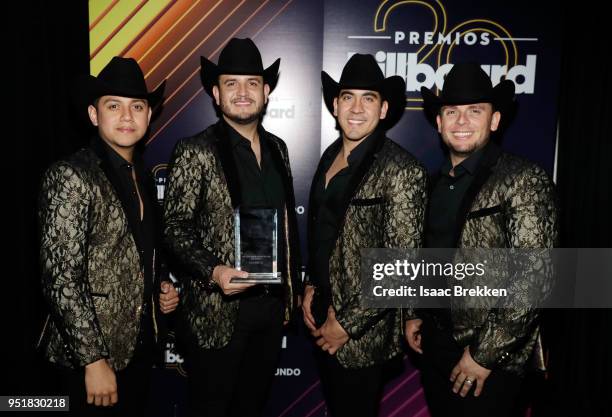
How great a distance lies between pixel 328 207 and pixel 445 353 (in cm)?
106

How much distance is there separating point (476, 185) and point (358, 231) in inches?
27.3

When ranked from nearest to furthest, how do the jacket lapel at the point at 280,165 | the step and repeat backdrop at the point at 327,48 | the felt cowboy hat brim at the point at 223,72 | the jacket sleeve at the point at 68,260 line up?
1. the jacket sleeve at the point at 68,260
2. the felt cowboy hat brim at the point at 223,72
3. the jacket lapel at the point at 280,165
4. the step and repeat backdrop at the point at 327,48

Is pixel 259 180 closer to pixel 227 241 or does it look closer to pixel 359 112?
pixel 227 241

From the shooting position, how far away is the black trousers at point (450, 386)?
2387 millimetres

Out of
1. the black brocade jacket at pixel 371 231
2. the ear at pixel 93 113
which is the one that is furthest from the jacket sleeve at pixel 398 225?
the ear at pixel 93 113

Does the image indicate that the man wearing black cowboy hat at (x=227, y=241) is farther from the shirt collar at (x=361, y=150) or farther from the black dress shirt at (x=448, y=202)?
the black dress shirt at (x=448, y=202)

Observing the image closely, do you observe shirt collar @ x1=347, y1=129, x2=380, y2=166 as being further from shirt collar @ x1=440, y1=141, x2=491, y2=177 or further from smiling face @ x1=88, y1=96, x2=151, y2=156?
smiling face @ x1=88, y1=96, x2=151, y2=156

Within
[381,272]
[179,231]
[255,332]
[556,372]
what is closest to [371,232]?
[381,272]

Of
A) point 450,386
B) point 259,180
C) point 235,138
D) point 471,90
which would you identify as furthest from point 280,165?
point 450,386

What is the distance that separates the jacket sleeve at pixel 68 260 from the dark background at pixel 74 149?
0.74 m

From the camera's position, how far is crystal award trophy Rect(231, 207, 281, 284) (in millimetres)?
2486

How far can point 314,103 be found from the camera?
12.0 feet

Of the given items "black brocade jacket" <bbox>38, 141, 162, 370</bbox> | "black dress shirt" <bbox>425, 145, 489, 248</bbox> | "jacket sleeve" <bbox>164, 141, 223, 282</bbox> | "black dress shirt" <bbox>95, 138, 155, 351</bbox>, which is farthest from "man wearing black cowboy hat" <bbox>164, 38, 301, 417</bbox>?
"black dress shirt" <bbox>425, 145, 489, 248</bbox>

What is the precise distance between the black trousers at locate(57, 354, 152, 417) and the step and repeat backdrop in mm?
1603
